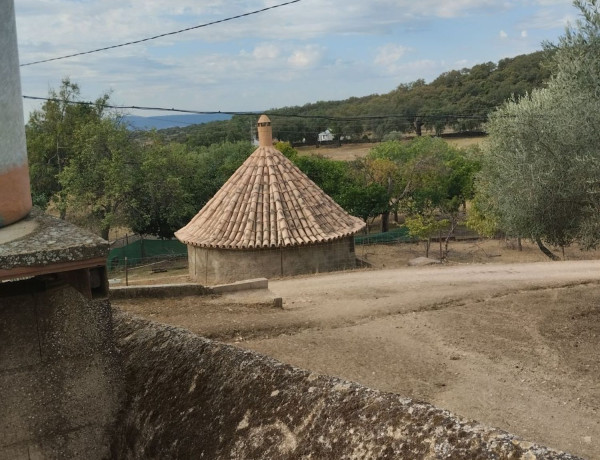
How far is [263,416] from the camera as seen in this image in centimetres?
212

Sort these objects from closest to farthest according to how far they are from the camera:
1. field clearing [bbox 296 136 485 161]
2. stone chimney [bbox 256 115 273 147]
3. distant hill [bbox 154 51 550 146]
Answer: stone chimney [bbox 256 115 273 147], distant hill [bbox 154 51 550 146], field clearing [bbox 296 136 485 161]

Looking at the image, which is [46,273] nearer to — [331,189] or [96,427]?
[96,427]

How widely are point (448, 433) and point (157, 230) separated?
39.0 metres

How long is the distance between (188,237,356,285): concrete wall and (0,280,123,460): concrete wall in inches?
591

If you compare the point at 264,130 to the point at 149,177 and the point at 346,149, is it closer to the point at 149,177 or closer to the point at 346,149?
the point at 149,177

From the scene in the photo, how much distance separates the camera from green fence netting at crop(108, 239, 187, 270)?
32.6 m

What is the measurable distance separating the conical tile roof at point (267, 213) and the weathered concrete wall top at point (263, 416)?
14645 millimetres

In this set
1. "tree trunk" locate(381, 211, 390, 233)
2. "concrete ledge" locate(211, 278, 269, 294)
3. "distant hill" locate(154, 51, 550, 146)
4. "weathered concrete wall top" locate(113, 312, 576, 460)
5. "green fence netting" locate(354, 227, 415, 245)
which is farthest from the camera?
"distant hill" locate(154, 51, 550, 146)

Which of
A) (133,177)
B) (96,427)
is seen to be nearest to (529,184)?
(96,427)

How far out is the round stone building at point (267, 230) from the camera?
17547mm

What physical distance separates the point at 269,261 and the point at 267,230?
0.85 metres

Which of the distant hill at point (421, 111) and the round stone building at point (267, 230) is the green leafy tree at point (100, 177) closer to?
the round stone building at point (267, 230)

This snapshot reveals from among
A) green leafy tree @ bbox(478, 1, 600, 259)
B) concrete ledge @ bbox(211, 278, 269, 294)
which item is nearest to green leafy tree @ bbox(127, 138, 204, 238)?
concrete ledge @ bbox(211, 278, 269, 294)

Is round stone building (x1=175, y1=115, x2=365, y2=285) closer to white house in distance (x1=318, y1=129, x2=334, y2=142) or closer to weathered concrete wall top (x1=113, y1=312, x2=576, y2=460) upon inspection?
weathered concrete wall top (x1=113, y1=312, x2=576, y2=460)
